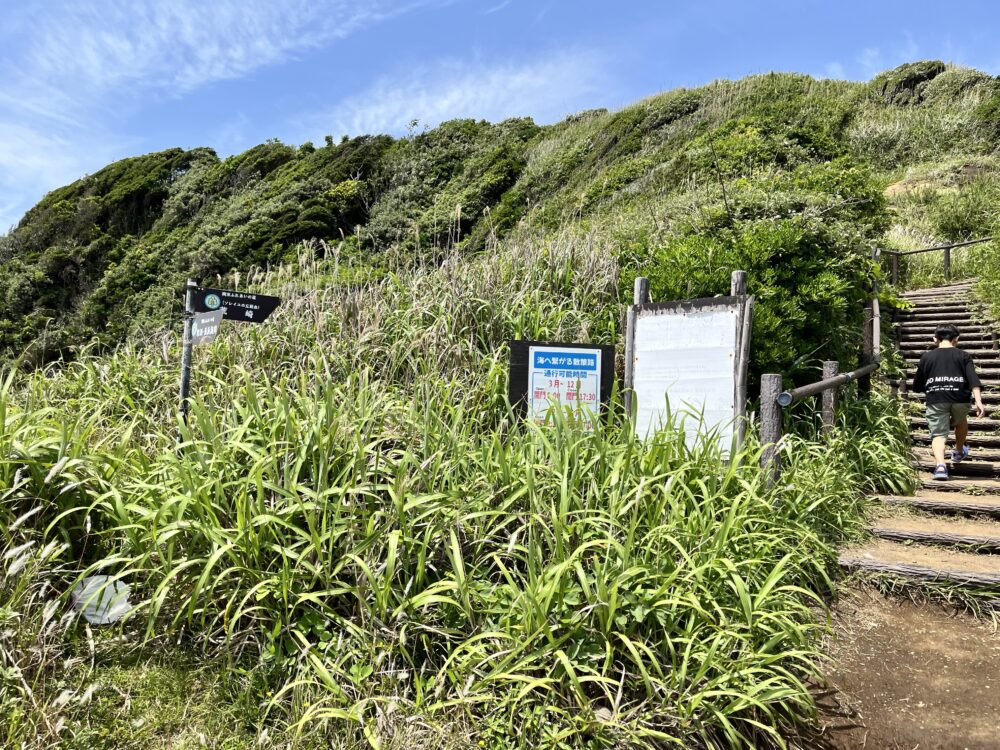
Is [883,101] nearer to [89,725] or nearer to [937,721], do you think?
[937,721]

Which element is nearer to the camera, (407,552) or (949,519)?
Result: (407,552)

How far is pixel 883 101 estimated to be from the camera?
2586 centimetres

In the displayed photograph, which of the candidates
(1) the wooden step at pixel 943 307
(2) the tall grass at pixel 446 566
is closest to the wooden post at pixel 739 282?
(2) the tall grass at pixel 446 566

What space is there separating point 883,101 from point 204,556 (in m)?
31.4

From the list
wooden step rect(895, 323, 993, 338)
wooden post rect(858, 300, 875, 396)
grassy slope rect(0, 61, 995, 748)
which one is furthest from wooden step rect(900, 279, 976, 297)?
grassy slope rect(0, 61, 995, 748)

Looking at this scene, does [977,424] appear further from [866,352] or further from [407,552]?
[407,552]

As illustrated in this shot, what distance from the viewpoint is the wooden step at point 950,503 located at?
16.5ft

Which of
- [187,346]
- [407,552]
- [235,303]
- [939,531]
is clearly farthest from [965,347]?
[187,346]

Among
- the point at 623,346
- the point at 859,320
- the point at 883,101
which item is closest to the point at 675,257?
the point at 623,346

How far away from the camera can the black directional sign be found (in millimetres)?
3980

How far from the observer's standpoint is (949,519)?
502 centimetres

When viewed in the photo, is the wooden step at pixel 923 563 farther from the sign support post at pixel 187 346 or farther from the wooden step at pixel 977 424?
the sign support post at pixel 187 346

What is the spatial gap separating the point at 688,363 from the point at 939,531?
2.21 meters

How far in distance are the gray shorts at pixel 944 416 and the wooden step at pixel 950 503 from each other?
0.86 m
